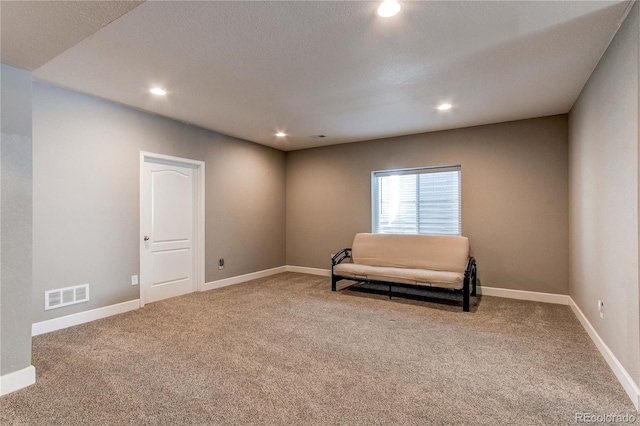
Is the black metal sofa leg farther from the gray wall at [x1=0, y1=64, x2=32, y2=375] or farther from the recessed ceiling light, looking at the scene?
the gray wall at [x1=0, y1=64, x2=32, y2=375]

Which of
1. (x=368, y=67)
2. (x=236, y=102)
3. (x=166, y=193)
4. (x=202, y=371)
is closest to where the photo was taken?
(x=202, y=371)

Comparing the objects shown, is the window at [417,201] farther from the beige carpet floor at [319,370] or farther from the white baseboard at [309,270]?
the beige carpet floor at [319,370]

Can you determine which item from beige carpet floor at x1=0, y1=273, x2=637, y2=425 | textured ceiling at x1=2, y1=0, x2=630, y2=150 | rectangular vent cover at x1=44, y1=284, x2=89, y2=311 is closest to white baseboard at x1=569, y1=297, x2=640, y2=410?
beige carpet floor at x1=0, y1=273, x2=637, y2=425

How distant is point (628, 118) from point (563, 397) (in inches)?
73.7

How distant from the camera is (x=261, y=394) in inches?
81.4

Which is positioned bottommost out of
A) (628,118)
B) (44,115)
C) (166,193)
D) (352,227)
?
(352,227)

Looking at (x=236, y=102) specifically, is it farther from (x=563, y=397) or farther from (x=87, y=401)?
(x=563, y=397)

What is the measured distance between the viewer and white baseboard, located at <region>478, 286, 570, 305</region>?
13.6 feet

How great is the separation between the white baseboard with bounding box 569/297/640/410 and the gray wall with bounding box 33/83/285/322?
15.4ft

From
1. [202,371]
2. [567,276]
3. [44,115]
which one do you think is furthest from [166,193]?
Result: [567,276]

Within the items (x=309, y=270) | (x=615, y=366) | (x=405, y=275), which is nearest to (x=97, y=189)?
(x=309, y=270)

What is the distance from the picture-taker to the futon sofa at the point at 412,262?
4.05 m

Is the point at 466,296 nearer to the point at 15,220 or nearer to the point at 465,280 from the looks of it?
the point at 465,280

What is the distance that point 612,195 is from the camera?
2.37m
